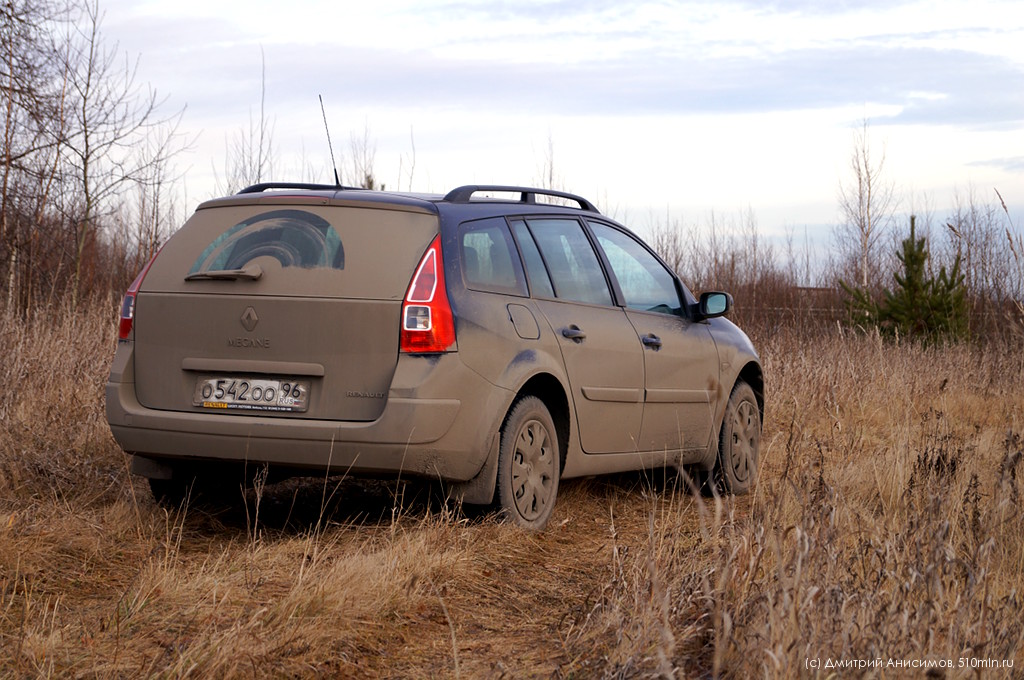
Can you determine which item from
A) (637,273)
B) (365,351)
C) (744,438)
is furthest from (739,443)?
(365,351)

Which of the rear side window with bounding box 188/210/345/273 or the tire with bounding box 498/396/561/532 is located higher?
the rear side window with bounding box 188/210/345/273

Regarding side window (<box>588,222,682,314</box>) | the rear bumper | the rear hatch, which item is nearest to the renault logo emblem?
the rear hatch

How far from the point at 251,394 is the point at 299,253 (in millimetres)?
649

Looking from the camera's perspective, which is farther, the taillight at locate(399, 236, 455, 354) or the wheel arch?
the wheel arch

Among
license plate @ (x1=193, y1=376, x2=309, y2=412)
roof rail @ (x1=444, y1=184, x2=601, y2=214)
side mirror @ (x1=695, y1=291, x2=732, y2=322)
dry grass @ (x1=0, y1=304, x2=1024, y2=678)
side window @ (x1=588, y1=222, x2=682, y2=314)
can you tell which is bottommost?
dry grass @ (x1=0, y1=304, x2=1024, y2=678)

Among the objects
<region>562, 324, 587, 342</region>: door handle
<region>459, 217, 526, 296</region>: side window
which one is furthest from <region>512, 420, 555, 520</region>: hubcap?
<region>459, 217, 526, 296</region>: side window

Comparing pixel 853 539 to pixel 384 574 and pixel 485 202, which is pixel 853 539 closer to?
pixel 384 574

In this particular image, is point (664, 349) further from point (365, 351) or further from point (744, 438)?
point (365, 351)

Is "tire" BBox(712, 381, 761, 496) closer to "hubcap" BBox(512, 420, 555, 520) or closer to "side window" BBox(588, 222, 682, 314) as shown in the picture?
"side window" BBox(588, 222, 682, 314)

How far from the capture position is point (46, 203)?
599 inches

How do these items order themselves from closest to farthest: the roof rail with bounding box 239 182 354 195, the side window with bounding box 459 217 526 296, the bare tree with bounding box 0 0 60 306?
the side window with bounding box 459 217 526 296, the roof rail with bounding box 239 182 354 195, the bare tree with bounding box 0 0 60 306

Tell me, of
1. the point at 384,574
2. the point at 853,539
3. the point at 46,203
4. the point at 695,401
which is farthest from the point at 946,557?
the point at 46,203

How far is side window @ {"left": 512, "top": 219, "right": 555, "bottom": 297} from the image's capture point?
568cm

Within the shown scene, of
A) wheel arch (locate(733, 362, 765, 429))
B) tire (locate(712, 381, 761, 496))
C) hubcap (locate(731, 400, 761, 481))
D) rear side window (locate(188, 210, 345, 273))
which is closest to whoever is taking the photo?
rear side window (locate(188, 210, 345, 273))
